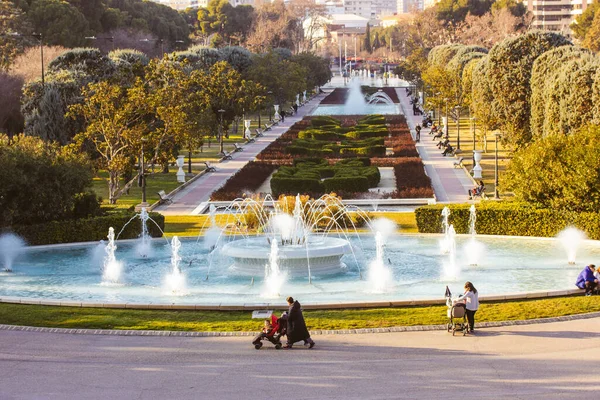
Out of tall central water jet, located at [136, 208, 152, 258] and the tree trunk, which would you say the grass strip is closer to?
tall central water jet, located at [136, 208, 152, 258]

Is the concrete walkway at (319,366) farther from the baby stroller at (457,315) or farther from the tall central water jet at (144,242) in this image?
the tall central water jet at (144,242)

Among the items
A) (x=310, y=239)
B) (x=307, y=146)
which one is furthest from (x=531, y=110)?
(x=310, y=239)

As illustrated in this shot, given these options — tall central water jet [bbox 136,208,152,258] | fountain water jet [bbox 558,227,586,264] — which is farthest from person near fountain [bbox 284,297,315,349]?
fountain water jet [bbox 558,227,586,264]

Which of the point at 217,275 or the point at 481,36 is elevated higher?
the point at 481,36

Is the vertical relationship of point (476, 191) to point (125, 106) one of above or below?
below

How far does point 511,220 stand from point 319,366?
16325 millimetres

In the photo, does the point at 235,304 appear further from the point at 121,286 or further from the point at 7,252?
the point at 7,252

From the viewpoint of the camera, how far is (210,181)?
51.6m

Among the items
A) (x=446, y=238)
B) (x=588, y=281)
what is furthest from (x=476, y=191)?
(x=588, y=281)

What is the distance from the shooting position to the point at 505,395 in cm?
1647

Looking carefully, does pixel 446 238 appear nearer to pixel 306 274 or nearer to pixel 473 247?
pixel 473 247

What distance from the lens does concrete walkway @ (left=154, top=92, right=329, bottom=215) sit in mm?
42625

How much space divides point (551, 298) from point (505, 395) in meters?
7.37

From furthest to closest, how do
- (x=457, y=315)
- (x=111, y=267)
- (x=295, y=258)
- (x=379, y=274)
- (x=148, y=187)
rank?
1. (x=148, y=187)
2. (x=111, y=267)
3. (x=295, y=258)
4. (x=379, y=274)
5. (x=457, y=315)
